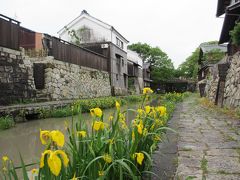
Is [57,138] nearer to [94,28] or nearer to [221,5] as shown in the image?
[221,5]

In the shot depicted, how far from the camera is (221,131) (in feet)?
16.1

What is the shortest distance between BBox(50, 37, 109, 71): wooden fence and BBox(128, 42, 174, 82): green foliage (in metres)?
25.6

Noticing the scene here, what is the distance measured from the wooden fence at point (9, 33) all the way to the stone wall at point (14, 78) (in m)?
0.28

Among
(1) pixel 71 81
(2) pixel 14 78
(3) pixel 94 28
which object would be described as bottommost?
(2) pixel 14 78

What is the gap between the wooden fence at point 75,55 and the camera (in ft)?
49.7

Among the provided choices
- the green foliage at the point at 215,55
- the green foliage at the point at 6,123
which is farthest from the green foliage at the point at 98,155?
the green foliage at the point at 215,55

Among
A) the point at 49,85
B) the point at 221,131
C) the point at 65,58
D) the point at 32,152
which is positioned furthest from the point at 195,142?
the point at 65,58

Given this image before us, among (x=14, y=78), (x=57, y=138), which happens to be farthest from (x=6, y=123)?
(x=57, y=138)

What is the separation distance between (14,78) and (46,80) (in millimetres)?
3224

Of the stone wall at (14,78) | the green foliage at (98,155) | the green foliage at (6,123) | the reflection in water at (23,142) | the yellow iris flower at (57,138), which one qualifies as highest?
the stone wall at (14,78)

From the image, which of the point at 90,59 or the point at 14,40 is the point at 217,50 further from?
the point at 14,40

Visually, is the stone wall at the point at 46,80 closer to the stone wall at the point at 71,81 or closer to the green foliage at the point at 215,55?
the stone wall at the point at 71,81

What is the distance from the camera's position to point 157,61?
4919 cm

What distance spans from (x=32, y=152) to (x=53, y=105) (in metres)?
6.12
